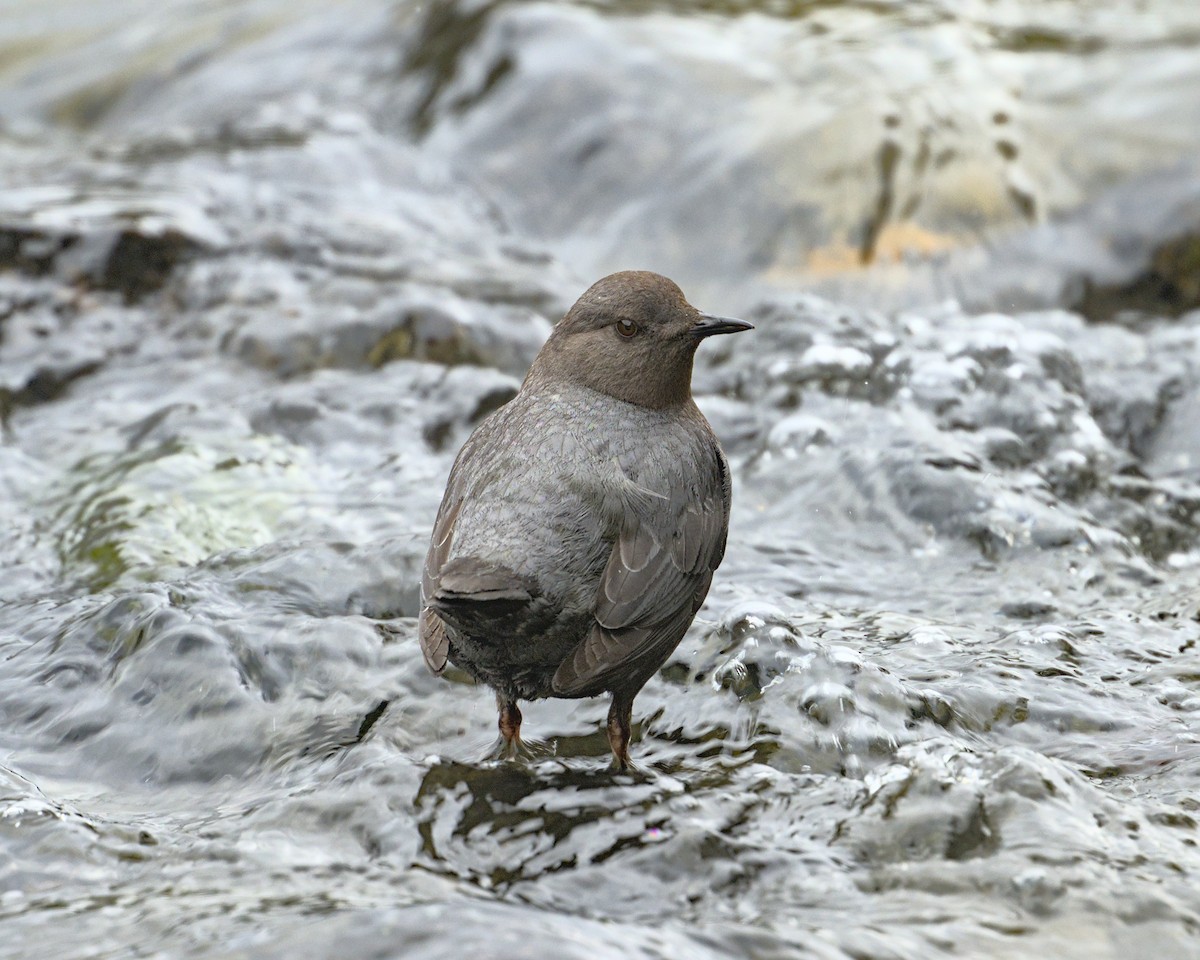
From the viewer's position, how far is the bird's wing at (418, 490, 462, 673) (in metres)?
3.52

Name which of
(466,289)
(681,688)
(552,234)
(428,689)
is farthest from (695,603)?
(552,234)

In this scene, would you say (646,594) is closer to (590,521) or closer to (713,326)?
(590,521)

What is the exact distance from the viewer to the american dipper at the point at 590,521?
136 inches

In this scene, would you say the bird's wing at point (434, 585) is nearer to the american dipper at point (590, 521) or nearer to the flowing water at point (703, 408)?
the american dipper at point (590, 521)

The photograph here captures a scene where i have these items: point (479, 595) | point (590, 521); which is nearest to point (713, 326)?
point (590, 521)

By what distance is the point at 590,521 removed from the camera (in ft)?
11.7

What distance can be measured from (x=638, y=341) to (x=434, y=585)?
1007 mm

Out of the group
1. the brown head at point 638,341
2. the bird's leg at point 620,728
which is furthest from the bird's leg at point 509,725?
the brown head at point 638,341

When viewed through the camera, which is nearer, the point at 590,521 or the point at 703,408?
the point at 590,521

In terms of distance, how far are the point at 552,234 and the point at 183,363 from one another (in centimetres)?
258

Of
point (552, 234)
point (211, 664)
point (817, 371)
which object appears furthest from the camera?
point (552, 234)

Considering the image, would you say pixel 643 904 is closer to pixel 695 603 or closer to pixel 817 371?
pixel 695 603

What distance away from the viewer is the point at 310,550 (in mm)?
4891

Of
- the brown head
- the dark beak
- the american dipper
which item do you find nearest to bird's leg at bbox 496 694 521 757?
the american dipper
